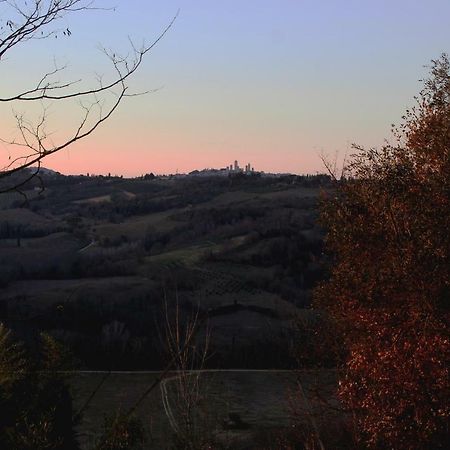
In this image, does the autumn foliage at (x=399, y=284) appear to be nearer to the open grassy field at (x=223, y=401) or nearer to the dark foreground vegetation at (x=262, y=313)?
the dark foreground vegetation at (x=262, y=313)

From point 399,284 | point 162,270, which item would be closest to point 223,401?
point 399,284

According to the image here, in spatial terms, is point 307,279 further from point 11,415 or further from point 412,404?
point 11,415

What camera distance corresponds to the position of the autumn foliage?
14078 mm

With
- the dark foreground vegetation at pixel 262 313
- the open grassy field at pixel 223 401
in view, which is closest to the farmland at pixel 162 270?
the dark foreground vegetation at pixel 262 313

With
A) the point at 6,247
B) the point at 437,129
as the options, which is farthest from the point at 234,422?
the point at 6,247

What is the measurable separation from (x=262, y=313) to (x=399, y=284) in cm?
3577

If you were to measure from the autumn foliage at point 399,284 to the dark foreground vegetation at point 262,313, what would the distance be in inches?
1.2

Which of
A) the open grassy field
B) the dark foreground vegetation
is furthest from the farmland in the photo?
the open grassy field

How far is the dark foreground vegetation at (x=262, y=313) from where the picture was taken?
1115cm

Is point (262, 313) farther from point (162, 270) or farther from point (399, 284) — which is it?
point (399, 284)

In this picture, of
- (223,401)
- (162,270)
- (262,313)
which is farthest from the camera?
(162,270)

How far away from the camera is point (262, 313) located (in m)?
50.0

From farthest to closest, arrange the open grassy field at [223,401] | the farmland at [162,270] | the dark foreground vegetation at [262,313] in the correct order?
the farmland at [162,270] → the open grassy field at [223,401] → the dark foreground vegetation at [262,313]

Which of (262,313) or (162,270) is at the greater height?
(162,270)
